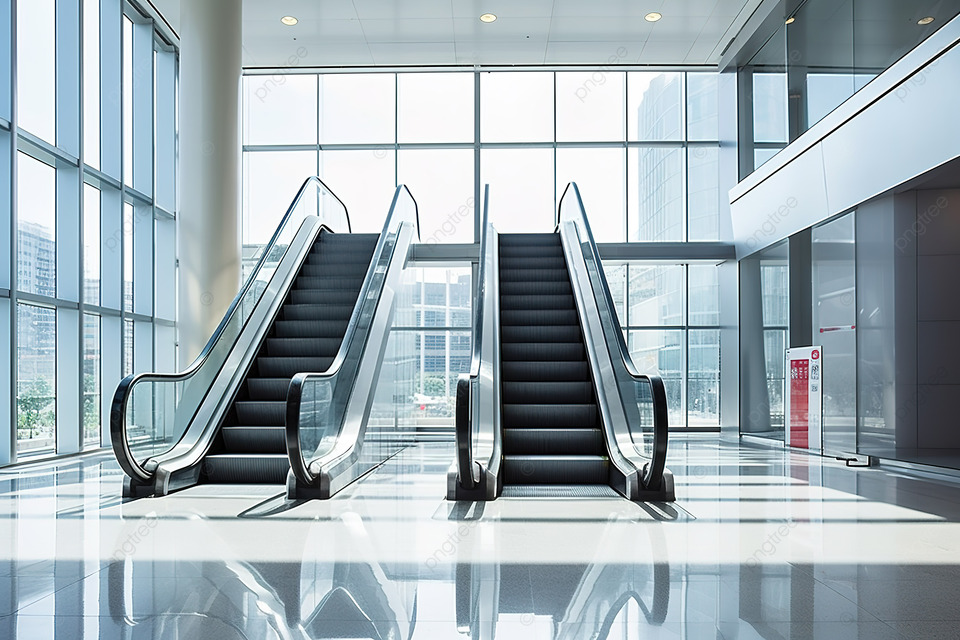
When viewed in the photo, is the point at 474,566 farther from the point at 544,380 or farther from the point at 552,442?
the point at 544,380

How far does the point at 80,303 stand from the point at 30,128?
2.63 metres

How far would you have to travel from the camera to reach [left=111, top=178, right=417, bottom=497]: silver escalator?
783cm

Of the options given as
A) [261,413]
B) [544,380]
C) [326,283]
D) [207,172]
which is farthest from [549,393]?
[207,172]

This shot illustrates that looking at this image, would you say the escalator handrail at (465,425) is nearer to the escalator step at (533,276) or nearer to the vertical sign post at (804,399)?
the escalator step at (533,276)

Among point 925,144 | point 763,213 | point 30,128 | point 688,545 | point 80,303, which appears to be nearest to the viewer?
point 688,545

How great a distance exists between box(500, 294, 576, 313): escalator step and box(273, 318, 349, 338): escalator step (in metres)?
2.29

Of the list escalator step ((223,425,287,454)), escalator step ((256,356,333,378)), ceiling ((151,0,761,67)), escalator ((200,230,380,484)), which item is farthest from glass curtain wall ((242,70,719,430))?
escalator step ((223,425,287,454))

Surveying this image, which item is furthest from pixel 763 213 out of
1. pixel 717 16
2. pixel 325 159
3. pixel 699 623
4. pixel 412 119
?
pixel 699 623

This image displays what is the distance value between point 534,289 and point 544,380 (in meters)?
2.33

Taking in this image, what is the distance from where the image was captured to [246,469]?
331 inches

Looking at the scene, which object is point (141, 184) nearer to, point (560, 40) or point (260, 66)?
point (260, 66)

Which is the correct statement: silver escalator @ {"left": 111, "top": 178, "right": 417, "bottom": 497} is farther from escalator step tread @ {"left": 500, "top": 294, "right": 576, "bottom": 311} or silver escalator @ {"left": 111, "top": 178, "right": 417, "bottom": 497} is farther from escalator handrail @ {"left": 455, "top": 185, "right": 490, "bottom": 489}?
escalator step tread @ {"left": 500, "top": 294, "right": 576, "bottom": 311}

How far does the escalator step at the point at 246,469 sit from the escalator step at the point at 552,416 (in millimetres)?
2414

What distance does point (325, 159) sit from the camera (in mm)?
19422
